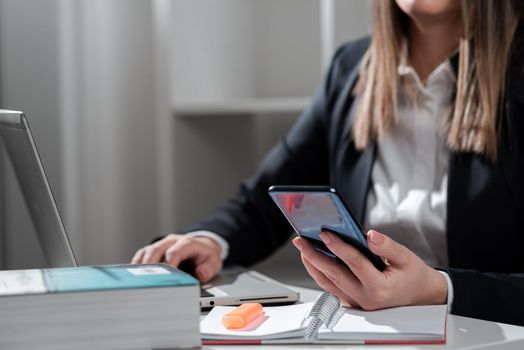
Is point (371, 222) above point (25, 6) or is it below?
below

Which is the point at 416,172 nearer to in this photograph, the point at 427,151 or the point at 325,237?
the point at 427,151

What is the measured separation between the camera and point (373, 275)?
1039mm

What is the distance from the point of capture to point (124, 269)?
37.4 inches

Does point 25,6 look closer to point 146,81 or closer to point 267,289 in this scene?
point 146,81

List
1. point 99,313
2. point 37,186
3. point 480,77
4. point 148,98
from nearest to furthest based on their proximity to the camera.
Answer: point 99,313, point 37,186, point 480,77, point 148,98

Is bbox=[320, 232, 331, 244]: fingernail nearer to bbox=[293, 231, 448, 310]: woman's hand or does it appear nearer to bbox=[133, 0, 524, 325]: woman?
bbox=[293, 231, 448, 310]: woman's hand

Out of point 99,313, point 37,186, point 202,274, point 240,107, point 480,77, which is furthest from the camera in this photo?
point 240,107

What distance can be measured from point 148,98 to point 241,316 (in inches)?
63.2

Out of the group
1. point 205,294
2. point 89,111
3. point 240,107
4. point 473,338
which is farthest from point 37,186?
point 89,111

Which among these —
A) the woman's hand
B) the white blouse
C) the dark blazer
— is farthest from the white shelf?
the woman's hand

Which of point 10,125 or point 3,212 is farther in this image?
point 3,212

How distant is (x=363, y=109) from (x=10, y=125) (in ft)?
2.46

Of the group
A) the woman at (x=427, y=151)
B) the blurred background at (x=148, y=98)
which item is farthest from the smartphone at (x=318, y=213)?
the blurred background at (x=148, y=98)

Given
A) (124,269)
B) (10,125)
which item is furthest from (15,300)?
(10,125)
